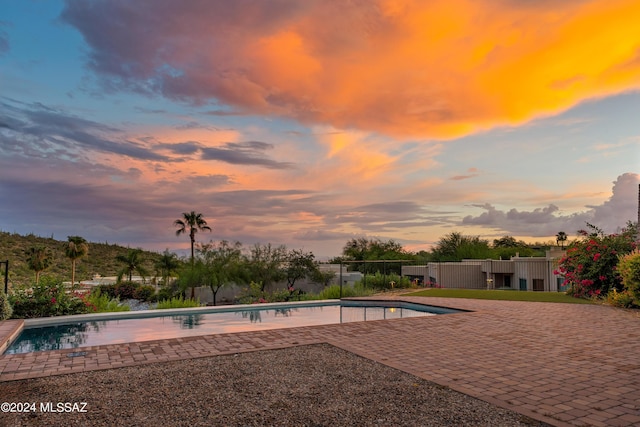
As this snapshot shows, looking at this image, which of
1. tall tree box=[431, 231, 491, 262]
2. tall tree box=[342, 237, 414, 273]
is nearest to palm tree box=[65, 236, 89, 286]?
tall tree box=[342, 237, 414, 273]

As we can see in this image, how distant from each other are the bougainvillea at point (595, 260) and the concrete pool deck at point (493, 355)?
370cm

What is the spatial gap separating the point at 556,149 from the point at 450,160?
3152 mm

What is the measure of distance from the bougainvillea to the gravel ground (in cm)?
1001

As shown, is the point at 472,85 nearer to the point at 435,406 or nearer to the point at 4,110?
the point at 435,406

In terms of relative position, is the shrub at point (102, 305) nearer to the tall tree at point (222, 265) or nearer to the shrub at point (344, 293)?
the shrub at point (344, 293)

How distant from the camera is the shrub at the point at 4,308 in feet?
26.9

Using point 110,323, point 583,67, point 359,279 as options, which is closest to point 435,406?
point 110,323

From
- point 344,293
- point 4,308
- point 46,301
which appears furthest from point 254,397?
point 344,293

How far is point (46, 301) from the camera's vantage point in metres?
8.94

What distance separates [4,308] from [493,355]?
28.1ft

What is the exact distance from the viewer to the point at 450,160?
559 inches

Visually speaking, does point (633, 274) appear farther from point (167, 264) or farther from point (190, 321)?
point (167, 264)

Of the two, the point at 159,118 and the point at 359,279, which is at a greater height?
the point at 159,118

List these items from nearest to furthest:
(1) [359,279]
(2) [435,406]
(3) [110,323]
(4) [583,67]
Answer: (2) [435,406], (3) [110,323], (4) [583,67], (1) [359,279]
